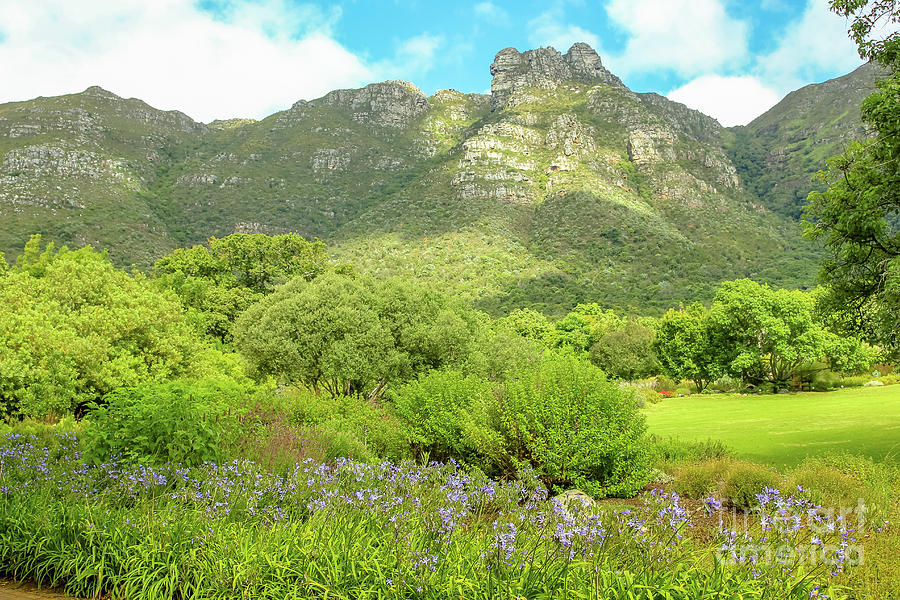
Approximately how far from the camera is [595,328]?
6525cm

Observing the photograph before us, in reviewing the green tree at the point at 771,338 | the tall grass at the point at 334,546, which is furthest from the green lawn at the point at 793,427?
the green tree at the point at 771,338

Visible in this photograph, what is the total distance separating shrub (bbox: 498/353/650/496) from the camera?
9.12 m

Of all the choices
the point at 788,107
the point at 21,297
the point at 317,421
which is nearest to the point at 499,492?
the point at 317,421

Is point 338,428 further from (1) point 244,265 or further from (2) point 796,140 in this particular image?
(2) point 796,140

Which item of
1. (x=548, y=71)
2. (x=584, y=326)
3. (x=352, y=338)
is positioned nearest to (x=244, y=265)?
(x=352, y=338)

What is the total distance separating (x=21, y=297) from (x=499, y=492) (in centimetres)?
1993

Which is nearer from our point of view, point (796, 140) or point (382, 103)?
point (796, 140)

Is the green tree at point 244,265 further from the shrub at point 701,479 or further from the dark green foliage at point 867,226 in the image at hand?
the dark green foliage at point 867,226

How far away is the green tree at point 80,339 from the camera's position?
1489 cm

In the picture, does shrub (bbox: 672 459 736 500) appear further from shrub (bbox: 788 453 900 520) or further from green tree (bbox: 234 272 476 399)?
green tree (bbox: 234 272 476 399)

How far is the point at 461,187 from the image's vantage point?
112m

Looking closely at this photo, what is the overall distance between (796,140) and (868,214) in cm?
19470

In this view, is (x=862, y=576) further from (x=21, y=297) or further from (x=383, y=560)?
(x=21, y=297)

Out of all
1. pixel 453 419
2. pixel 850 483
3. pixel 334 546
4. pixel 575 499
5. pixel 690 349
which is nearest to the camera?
pixel 334 546
